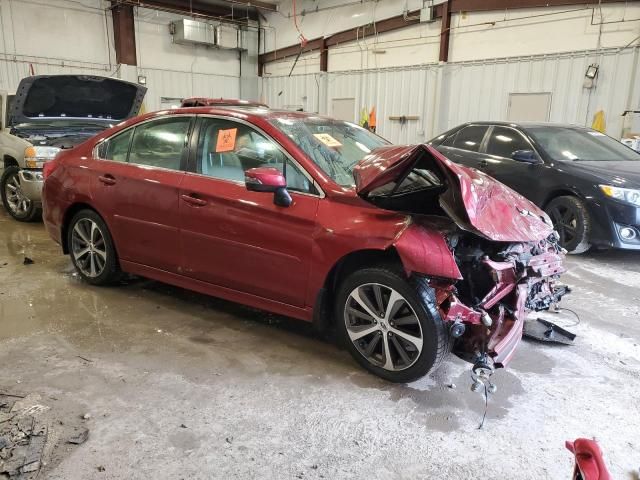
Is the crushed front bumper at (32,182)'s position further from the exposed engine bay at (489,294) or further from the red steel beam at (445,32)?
the red steel beam at (445,32)

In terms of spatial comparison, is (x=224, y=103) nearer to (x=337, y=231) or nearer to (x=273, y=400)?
(x=337, y=231)

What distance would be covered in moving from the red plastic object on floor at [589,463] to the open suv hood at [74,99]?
6.74 metres

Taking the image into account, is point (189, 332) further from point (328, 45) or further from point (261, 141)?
point (328, 45)

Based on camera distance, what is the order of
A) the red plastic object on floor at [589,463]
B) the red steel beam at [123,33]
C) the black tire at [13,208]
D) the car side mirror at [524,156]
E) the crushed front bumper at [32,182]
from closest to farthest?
the red plastic object on floor at [589,463] < the car side mirror at [524,156] < the crushed front bumper at [32,182] < the black tire at [13,208] < the red steel beam at [123,33]

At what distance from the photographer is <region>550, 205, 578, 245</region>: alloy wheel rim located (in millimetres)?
5309

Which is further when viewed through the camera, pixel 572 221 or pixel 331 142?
pixel 572 221

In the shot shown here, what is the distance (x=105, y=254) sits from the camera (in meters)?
3.98

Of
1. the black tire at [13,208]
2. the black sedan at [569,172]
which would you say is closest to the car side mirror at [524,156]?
the black sedan at [569,172]

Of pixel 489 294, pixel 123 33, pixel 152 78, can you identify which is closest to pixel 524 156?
pixel 489 294

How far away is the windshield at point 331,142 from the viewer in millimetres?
3010

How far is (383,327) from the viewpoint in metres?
2.70

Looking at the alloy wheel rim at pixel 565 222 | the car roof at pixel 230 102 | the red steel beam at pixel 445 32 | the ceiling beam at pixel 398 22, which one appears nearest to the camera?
the car roof at pixel 230 102

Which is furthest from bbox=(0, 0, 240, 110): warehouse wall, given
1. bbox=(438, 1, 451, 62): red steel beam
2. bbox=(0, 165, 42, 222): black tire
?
bbox=(438, 1, 451, 62): red steel beam

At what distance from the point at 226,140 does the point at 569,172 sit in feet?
12.6
